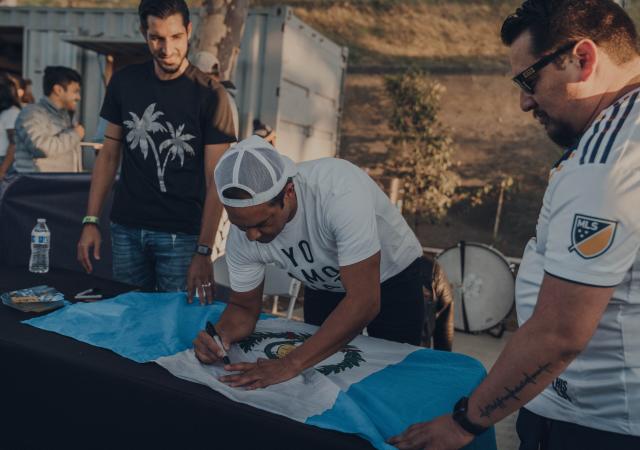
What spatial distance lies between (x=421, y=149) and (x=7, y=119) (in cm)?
696

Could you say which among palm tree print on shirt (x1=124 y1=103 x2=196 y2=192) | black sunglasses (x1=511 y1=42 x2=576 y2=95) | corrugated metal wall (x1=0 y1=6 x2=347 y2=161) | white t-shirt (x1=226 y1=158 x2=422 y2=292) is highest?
corrugated metal wall (x1=0 y1=6 x2=347 y2=161)

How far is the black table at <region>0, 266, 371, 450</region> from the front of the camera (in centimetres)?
147

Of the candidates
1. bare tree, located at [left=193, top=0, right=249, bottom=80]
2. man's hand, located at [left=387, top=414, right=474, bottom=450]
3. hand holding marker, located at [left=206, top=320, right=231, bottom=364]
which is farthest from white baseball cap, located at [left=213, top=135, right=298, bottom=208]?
bare tree, located at [left=193, top=0, right=249, bottom=80]

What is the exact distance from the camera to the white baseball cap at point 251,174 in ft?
5.79

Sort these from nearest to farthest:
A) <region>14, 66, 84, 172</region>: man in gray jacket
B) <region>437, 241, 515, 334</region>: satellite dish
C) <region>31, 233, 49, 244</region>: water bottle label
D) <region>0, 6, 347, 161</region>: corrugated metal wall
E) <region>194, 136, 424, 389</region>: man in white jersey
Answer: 1. <region>194, 136, 424, 389</region>: man in white jersey
2. <region>31, 233, 49, 244</region>: water bottle label
3. <region>14, 66, 84, 172</region>: man in gray jacket
4. <region>437, 241, 515, 334</region>: satellite dish
5. <region>0, 6, 347, 161</region>: corrugated metal wall

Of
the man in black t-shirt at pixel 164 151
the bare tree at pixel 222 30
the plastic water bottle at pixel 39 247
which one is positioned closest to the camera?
the man in black t-shirt at pixel 164 151

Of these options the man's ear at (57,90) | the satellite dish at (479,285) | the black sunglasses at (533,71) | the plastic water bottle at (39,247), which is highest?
the man's ear at (57,90)

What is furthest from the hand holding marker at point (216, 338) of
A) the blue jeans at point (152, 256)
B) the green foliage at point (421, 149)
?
the green foliage at point (421, 149)

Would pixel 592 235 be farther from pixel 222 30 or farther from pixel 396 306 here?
pixel 222 30

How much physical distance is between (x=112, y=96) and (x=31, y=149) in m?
1.83

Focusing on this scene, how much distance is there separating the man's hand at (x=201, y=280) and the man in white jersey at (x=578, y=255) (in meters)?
1.21

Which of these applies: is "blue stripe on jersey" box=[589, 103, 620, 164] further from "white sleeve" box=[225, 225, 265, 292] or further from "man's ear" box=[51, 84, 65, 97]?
"man's ear" box=[51, 84, 65, 97]

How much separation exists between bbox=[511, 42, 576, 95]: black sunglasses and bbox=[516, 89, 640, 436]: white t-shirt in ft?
0.50

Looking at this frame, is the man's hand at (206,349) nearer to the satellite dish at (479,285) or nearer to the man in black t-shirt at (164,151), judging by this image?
the man in black t-shirt at (164,151)
